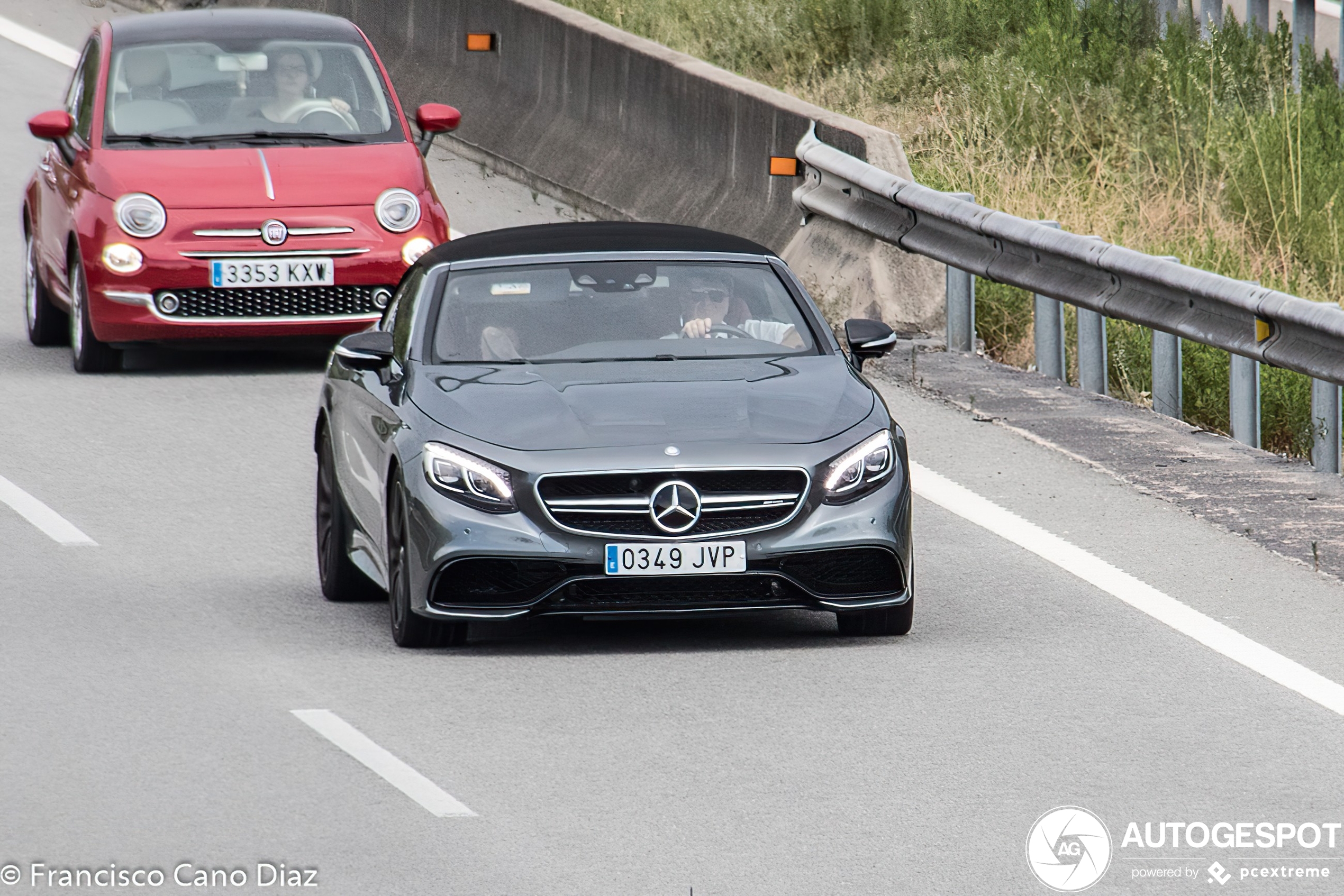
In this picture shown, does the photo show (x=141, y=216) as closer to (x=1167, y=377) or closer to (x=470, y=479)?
(x=1167, y=377)

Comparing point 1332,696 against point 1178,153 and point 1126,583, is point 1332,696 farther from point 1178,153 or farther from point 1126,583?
point 1178,153

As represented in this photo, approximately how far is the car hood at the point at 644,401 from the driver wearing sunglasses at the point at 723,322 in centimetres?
24

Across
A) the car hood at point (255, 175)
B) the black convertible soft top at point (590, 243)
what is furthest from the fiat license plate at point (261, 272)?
the black convertible soft top at point (590, 243)

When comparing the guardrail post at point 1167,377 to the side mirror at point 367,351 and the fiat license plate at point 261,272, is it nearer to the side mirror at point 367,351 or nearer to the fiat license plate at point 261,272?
the fiat license plate at point 261,272

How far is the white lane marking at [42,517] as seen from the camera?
36.7ft

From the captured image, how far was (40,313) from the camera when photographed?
53.3 ft

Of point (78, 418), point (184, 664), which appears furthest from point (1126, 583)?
point (78, 418)

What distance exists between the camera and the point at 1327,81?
19984 millimetres

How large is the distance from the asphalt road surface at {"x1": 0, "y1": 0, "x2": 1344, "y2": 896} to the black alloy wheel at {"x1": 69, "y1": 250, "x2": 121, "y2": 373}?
2844 mm

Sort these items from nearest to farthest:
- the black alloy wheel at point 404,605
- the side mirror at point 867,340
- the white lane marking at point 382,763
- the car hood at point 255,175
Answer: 1. the white lane marking at point 382,763
2. the black alloy wheel at point 404,605
3. the side mirror at point 867,340
4. the car hood at point 255,175

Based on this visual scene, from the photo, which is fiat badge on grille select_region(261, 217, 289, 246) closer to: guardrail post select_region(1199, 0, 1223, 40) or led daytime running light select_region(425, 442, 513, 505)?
led daytime running light select_region(425, 442, 513, 505)

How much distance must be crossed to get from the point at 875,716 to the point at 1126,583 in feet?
7.33

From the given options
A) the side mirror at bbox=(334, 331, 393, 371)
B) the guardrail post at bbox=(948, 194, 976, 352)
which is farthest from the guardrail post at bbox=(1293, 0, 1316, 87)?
the side mirror at bbox=(334, 331, 393, 371)

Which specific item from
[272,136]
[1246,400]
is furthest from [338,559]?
[272,136]
